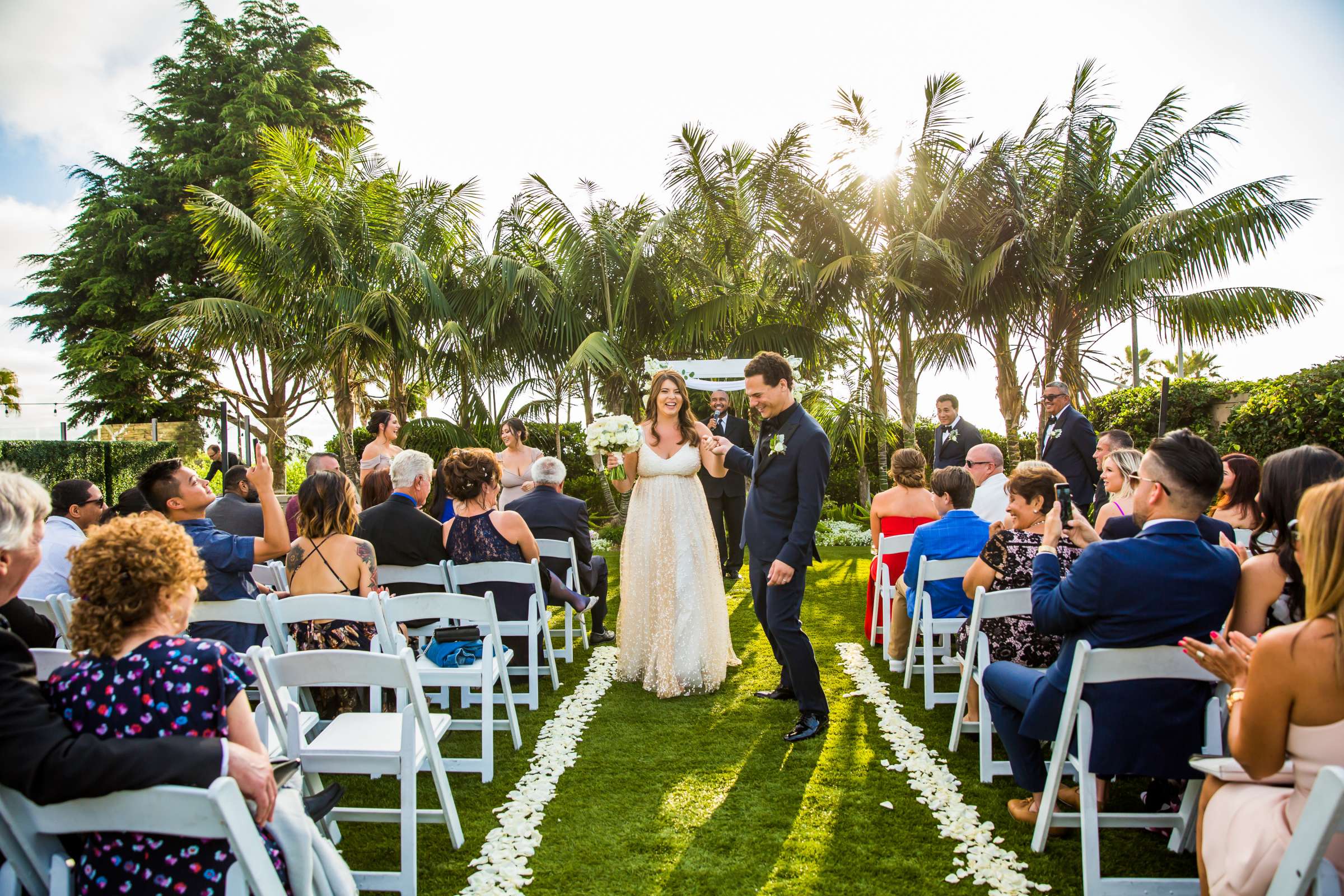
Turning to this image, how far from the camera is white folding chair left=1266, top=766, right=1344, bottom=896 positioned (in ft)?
5.86

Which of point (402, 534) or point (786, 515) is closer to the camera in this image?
point (786, 515)

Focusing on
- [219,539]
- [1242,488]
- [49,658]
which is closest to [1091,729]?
[1242,488]

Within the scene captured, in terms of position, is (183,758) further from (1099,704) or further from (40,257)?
(40,257)

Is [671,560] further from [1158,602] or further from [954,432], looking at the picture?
[954,432]

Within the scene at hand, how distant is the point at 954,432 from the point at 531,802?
7429 millimetres

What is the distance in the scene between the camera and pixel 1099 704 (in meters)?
2.90

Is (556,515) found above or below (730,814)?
above

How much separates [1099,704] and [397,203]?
1487cm

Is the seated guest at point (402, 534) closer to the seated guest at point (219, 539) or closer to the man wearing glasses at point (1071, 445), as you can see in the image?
the seated guest at point (219, 539)

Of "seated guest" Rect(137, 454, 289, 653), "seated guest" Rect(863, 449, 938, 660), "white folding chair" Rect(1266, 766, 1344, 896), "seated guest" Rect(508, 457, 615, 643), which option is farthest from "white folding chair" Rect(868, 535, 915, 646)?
"seated guest" Rect(137, 454, 289, 653)

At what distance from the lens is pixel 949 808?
3713 millimetres

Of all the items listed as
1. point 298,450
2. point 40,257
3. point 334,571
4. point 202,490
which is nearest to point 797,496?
point 334,571

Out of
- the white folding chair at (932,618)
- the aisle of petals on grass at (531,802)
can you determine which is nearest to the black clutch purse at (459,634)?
the aisle of petals on grass at (531,802)

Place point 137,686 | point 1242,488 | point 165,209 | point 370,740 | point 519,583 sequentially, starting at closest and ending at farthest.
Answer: point 137,686 < point 370,740 < point 1242,488 < point 519,583 < point 165,209
